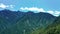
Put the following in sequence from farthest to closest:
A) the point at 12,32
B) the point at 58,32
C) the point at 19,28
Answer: the point at 19,28, the point at 12,32, the point at 58,32

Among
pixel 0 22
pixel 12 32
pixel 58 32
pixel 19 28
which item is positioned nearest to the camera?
pixel 58 32

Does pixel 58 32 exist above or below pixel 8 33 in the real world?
above

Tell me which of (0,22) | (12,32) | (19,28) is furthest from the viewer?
(0,22)

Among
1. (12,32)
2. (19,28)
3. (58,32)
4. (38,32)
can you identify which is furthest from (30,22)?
(58,32)

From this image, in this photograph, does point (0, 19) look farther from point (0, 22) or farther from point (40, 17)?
point (40, 17)

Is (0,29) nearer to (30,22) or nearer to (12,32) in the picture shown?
(12,32)

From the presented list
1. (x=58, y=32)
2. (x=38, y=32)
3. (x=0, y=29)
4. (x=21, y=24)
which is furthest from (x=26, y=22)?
(x=58, y=32)

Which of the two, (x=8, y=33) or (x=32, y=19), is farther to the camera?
(x=32, y=19)

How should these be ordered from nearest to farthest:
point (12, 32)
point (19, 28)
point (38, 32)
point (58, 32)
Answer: point (58, 32) → point (38, 32) → point (12, 32) → point (19, 28)

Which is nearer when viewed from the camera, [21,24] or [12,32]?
[12,32]
